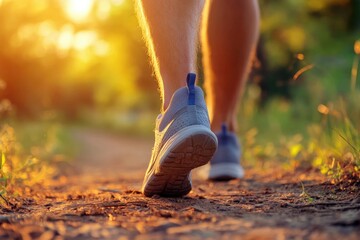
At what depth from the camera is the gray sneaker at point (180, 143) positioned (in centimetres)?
172

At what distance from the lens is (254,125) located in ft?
20.3

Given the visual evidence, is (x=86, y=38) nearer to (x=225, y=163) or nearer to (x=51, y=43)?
(x=51, y=43)

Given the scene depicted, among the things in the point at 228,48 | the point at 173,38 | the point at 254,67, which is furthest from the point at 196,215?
the point at 254,67

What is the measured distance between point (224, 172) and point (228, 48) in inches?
24.1

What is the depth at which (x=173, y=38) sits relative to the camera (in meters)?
1.87

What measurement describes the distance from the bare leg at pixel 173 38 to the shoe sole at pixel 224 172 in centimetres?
91

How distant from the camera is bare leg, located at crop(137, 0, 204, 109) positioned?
1.87m

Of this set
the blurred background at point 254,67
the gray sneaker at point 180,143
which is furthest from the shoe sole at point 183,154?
the blurred background at point 254,67

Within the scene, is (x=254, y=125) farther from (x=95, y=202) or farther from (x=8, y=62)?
(x=8, y=62)

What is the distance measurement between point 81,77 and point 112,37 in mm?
15222

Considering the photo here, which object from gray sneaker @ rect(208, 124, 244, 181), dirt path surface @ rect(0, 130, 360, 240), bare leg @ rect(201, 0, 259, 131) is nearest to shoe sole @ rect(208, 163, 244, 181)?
gray sneaker @ rect(208, 124, 244, 181)

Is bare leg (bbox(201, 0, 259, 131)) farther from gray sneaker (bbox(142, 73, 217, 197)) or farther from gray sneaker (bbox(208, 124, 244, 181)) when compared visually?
gray sneaker (bbox(142, 73, 217, 197))

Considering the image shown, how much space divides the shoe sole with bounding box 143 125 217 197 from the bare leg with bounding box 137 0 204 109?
8.2 inches

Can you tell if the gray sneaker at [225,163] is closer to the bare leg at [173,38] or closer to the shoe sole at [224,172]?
the shoe sole at [224,172]
